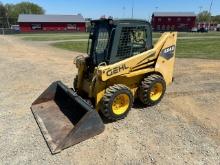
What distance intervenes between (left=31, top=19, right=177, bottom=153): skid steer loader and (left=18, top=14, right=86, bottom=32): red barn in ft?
218

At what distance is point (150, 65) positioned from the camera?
673cm

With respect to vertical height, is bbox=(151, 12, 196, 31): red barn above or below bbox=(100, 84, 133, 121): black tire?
above

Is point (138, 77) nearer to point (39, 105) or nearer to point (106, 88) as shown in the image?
point (106, 88)

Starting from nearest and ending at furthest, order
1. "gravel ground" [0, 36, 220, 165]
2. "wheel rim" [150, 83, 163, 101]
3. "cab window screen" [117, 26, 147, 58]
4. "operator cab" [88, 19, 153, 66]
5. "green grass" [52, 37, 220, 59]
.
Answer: "gravel ground" [0, 36, 220, 165], "operator cab" [88, 19, 153, 66], "cab window screen" [117, 26, 147, 58], "wheel rim" [150, 83, 163, 101], "green grass" [52, 37, 220, 59]

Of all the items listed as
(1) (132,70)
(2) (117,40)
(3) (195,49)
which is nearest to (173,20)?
(3) (195,49)

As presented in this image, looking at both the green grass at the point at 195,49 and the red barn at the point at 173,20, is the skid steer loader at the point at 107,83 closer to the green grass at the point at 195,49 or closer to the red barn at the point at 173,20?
the green grass at the point at 195,49

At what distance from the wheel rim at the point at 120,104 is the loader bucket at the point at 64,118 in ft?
2.31

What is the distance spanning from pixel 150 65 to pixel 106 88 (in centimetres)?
147

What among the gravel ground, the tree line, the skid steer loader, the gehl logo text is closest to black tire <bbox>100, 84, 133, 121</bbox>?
the skid steer loader

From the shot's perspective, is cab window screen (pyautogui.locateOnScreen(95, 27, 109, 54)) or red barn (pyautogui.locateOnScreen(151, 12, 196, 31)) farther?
red barn (pyautogui.locateOnScreen(151, 12, 196, 31))

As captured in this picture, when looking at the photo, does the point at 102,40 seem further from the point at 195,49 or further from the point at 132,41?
the point at 195,49

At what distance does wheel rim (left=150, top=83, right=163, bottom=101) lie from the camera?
689cm

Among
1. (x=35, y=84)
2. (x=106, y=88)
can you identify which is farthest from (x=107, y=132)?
(x=35, y=84)

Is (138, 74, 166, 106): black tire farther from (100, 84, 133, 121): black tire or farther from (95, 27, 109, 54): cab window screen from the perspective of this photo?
(95, 27, 109, 54): cab window screen
